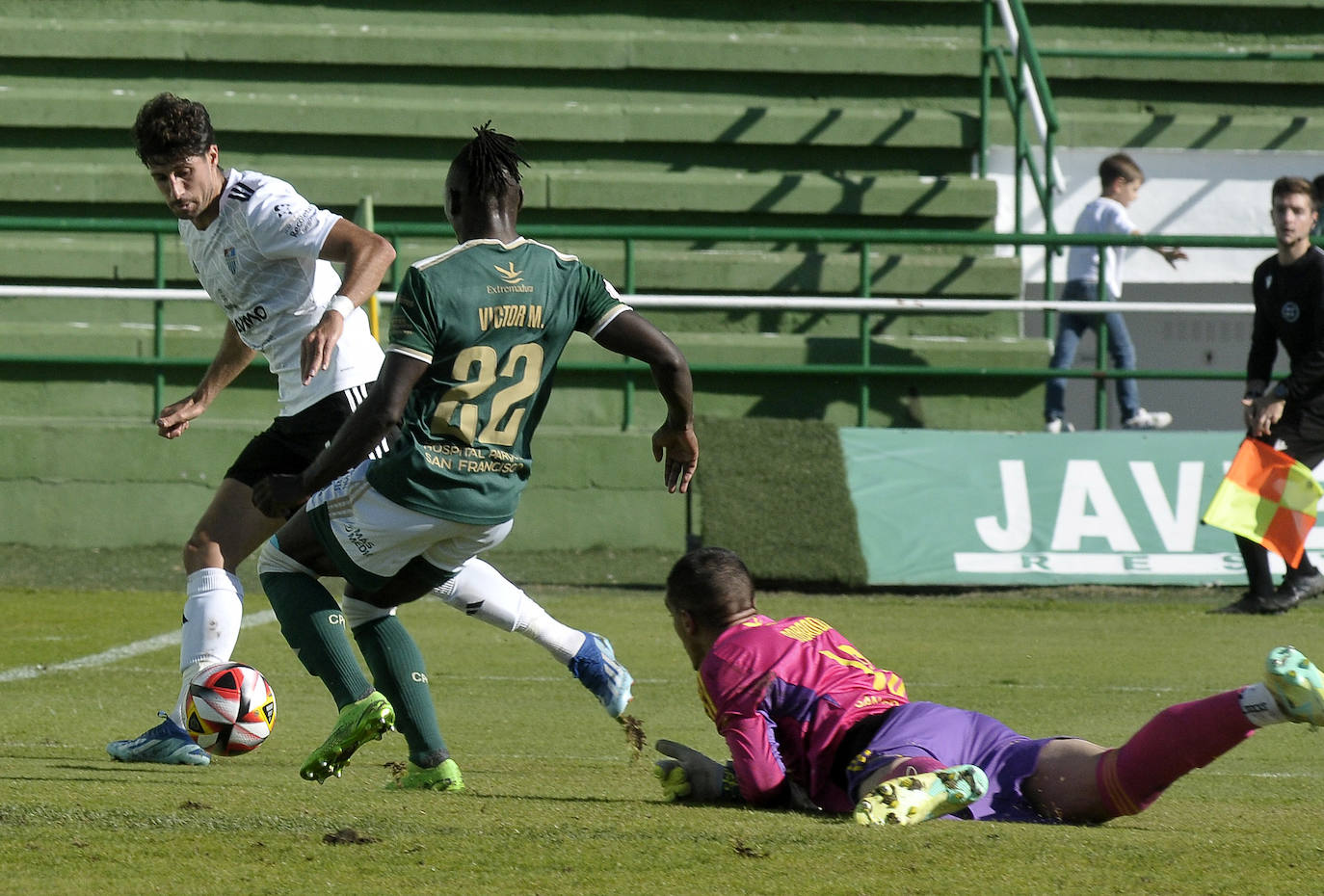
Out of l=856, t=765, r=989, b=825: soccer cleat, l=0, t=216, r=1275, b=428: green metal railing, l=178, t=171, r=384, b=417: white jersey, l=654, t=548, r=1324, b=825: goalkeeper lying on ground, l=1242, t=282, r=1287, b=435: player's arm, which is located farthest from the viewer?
l=0, t=216, r=1275, b=428: green metal railing

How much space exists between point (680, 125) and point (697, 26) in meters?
1.04

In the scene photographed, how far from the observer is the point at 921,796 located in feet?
12.6

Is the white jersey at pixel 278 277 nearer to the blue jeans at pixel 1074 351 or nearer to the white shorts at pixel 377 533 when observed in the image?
the white shorts at pixel 377 533

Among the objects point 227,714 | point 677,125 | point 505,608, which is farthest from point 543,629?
point 677,125

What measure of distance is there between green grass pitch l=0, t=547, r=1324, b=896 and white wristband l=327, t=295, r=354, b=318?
1276 millimetres

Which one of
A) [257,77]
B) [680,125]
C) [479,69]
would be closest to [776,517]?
[680,125]

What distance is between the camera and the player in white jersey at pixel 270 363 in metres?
4.95

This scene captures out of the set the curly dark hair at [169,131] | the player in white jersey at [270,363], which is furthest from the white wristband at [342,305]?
the curly dark hair at [169,131]

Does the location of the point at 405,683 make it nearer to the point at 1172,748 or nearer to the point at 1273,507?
the point at 1172,748

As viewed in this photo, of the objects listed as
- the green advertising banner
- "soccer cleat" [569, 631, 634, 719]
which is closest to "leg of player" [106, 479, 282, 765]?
"soccer cleat" [569, 631, 634, 719]

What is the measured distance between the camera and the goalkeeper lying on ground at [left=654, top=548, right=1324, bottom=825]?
13.0 ft

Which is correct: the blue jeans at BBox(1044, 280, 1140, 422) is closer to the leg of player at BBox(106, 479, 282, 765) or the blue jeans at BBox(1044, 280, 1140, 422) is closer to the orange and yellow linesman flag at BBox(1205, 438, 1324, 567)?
the orange and yellow linesman flag at BBox(1205, 438, 1324, 567)

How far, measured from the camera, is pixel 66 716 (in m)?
6.02

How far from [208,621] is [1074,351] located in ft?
26.9
